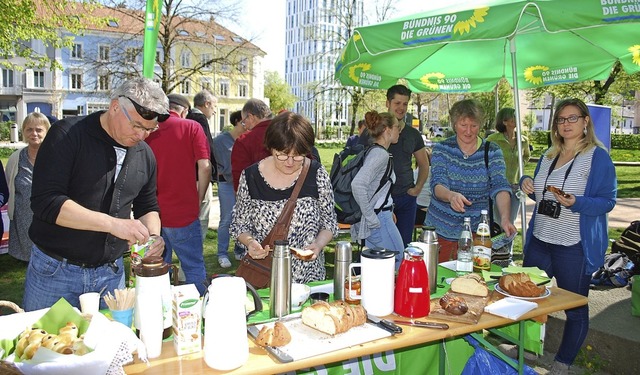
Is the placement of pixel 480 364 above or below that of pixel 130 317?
below

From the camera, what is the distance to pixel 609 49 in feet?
16.4

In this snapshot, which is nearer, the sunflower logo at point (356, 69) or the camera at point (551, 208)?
the camera at point (551, 208)

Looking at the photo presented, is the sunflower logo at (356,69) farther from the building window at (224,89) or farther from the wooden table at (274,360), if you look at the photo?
the building window at (224,89)

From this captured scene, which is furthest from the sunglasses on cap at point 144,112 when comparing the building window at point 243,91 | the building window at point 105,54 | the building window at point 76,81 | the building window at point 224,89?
the building window at point 243,91

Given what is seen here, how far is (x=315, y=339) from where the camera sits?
6.00ft

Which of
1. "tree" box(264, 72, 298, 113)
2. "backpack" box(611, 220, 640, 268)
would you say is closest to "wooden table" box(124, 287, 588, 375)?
"backpack" box(611, 220, 640, 268)

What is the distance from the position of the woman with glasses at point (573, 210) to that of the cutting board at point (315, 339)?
4.99 feet

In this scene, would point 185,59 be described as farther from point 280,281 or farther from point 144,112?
point 280,281

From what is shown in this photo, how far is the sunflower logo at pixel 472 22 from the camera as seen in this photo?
3.31 meters

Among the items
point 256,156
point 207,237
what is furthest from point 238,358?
point 207,237

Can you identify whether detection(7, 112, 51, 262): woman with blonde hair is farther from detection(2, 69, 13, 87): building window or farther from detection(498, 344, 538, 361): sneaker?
detection(2, 69, 13, 87): building window

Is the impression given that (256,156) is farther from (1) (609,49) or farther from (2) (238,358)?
(1) (609,49)

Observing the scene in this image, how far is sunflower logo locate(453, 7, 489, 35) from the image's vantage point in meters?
3.31

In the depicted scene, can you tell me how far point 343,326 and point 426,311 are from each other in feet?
1.41
